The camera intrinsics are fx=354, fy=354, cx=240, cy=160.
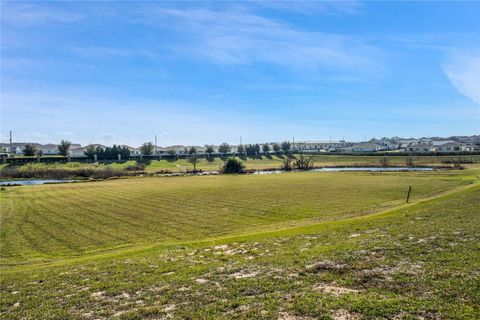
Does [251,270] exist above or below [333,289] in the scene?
below

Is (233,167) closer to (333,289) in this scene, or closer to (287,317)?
(333,289)

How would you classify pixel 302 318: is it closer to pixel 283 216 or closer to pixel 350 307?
pixel 350 307

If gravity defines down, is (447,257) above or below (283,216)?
above

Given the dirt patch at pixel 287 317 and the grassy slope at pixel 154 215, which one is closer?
the dirt patch at pixel 287 317

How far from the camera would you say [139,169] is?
4579 inches

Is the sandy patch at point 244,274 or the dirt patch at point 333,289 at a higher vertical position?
the dirt patch at point 333,289

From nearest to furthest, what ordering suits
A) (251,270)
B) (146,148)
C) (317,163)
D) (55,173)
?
(251,270), (55,173), (317,163), (146,148)

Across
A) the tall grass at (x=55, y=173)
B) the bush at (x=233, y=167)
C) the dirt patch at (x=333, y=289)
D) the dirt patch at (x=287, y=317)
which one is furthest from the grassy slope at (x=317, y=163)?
the dirt patch at (x=287, y=317)

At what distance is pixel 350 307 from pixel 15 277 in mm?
14773

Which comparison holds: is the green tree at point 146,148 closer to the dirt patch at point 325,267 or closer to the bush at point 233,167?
the bush at point 233,167

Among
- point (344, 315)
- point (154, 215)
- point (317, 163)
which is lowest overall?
point (154, 215)

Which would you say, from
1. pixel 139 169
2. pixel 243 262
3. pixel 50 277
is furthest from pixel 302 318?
pixel 139 169

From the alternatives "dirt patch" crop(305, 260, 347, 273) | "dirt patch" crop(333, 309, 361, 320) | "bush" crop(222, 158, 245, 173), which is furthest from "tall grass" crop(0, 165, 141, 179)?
"dirt patch" crop(333, 309, 361, 320)

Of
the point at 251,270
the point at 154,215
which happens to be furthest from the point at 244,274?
the point at 154,215
